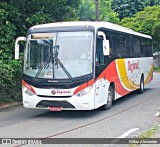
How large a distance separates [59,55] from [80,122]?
2.18m

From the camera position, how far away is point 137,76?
17.7 metres

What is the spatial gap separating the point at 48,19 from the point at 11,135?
9.96 m

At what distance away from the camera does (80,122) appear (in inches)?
417

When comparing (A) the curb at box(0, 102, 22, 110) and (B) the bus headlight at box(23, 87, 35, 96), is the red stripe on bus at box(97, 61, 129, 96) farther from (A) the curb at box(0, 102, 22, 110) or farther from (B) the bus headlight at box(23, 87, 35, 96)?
(A) the curb at box(0, 102, 22, 110)

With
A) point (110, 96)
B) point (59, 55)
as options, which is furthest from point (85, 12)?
point (59, 55)

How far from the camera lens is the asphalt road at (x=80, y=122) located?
29.3ft

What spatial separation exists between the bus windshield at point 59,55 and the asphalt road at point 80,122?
4.67ft

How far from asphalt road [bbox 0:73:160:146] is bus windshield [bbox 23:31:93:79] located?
1.42 m

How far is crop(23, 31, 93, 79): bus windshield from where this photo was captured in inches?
433

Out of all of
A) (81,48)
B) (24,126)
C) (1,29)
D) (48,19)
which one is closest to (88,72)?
(81,48)

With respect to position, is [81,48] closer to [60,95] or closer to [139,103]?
[60,95]

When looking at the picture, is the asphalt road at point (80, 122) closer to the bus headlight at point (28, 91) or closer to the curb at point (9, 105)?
the curb at point (9, 105)

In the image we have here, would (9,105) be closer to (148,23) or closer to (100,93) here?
(100,93)

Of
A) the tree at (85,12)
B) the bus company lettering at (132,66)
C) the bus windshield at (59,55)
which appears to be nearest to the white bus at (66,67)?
the bus windshield at (59,55)
